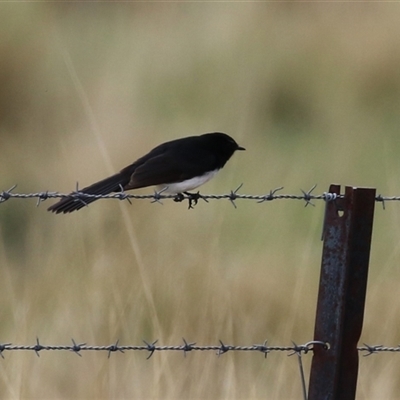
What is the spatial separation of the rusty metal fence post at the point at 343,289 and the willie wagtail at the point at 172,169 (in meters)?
2.36

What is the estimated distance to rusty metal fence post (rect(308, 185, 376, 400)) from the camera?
4.13 m

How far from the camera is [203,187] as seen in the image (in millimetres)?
9492

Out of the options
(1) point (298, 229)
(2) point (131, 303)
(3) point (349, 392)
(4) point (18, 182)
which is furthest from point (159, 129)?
(3) point (349, 392)

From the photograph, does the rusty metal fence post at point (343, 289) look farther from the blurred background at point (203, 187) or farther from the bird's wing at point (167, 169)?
the bird's wing at point (167, 169)

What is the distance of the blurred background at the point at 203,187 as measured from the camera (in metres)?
6.62

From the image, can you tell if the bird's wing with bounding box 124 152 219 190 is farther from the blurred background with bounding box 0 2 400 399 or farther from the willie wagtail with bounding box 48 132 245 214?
the blurred background with bounding box 0 2 400 399

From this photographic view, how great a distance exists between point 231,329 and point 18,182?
401 centimetres

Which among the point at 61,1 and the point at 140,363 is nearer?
the point at 140,363

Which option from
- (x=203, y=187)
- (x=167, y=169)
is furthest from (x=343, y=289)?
(x=203, y=187)

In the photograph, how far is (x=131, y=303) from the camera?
700cm

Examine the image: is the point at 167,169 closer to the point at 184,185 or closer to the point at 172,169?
the point at 172,169

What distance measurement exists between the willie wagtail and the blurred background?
0.67 meters

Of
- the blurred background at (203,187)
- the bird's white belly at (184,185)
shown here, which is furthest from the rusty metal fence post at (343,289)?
the bird's white belly at (184,185)

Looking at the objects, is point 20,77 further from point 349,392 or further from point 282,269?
point 349,392
